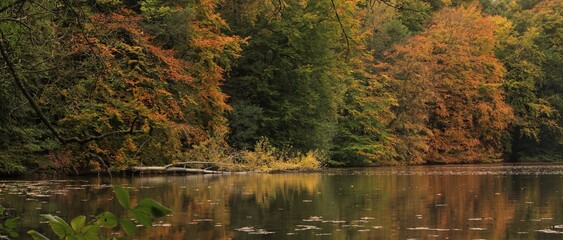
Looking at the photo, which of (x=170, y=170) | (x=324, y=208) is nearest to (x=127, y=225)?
(x=324, y=208)

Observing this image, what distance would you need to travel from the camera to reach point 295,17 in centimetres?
3416

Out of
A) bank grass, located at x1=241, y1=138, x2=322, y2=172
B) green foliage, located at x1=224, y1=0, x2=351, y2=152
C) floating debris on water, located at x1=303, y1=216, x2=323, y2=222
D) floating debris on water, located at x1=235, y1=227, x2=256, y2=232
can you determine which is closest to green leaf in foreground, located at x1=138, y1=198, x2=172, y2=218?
floating debris on water, located at x1=235, y1=227, x2=256, y2=232

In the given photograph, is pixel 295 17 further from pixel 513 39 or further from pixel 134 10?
pixel 513 39

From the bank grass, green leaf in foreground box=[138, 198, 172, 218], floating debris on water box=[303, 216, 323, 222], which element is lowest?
floating debris on water box=[303, 216, 323, 222]

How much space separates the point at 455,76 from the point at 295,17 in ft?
48.4

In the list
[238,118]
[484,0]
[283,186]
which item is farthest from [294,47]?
[484,0]

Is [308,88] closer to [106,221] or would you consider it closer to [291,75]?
[291,75]

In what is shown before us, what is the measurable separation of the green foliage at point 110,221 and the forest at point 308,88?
1355cm

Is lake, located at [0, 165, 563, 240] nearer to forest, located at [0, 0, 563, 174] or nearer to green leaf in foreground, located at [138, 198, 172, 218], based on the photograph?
forest, located at [0, 0, 563, 174]

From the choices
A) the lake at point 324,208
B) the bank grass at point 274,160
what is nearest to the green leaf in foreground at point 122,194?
the lake at point 324,208

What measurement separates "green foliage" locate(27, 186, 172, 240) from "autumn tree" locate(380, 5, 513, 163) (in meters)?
40.8

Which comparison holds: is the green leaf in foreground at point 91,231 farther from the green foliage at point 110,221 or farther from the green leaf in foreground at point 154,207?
the green leaf in foreground at point 154,207

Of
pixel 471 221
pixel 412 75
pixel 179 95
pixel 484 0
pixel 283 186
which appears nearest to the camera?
pixel 471 221

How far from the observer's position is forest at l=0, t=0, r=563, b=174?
26.1 meters
